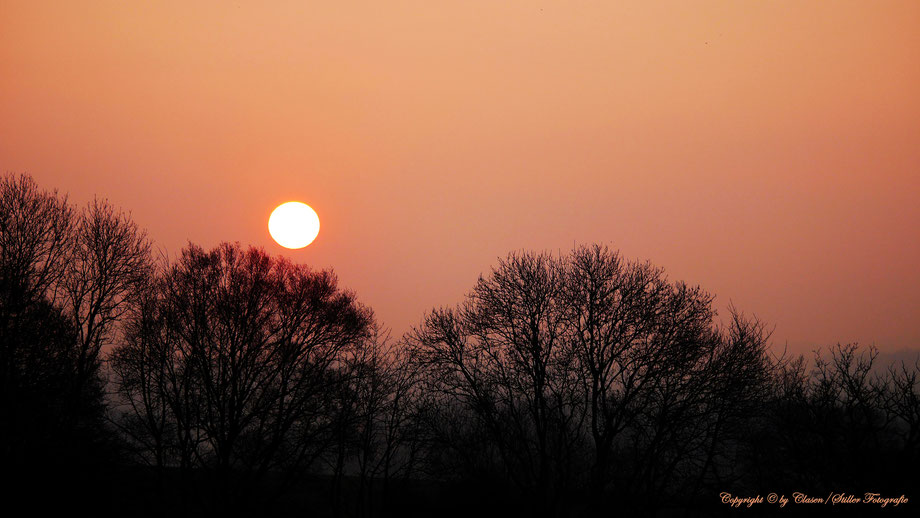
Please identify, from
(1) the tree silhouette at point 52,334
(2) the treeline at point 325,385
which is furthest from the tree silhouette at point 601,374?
(1) the tree silhouette at point 52,334

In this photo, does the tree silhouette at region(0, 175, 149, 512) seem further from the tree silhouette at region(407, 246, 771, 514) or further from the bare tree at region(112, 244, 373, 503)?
the tree silhouette at region(407, 246, 771, 514)

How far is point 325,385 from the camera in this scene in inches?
1094

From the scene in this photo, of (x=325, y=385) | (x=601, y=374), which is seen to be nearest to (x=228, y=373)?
(x=325, y=385)

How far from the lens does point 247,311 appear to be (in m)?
27.4

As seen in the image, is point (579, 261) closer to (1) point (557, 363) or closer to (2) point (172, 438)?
(1) point (557, 363)

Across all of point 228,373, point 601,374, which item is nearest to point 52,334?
point 228,373

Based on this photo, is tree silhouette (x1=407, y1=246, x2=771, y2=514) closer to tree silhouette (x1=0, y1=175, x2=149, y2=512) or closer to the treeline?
the treeline

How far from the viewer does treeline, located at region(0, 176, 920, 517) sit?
24.6 m

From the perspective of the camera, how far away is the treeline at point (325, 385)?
24.6 m

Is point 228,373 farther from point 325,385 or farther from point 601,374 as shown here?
point 601,374

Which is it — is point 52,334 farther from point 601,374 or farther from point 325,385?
point 601,374

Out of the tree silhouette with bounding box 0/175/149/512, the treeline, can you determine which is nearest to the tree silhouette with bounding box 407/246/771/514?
the treeline

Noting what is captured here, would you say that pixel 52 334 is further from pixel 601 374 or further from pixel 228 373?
pixel 601 374

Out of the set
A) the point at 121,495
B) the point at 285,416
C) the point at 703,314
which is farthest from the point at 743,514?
the point at 121,495
